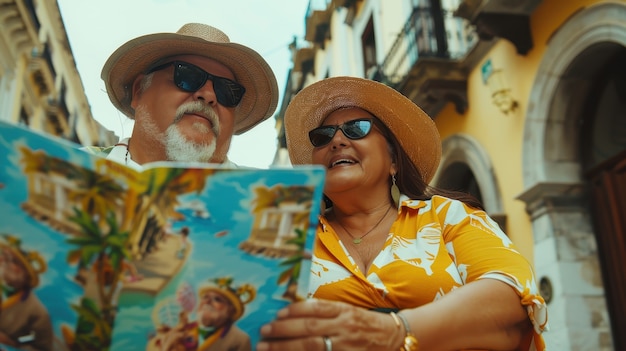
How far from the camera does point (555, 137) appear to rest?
677cm

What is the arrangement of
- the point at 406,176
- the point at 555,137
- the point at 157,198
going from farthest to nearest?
the point at 555,137, the point at 406,176, the point at 157,198

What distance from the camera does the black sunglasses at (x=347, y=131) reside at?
2.57 metres

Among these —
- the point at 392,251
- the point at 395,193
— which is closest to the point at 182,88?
the point at 395,193

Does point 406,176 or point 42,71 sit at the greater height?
point 42,71

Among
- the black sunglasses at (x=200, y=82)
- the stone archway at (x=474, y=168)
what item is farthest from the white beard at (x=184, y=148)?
the stone archway at (x=474, y=168)

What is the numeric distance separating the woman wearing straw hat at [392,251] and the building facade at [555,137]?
320 cm

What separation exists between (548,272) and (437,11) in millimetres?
4899

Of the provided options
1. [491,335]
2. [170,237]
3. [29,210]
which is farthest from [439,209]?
[29,210]

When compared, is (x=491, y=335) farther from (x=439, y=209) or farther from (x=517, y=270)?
(x=439, y=209)

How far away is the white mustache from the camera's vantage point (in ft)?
8.91

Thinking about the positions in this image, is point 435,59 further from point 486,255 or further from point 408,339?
point 408,339

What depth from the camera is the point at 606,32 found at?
5.79 m

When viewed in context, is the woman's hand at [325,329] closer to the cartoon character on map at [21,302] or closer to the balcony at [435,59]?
the cartoon character on map at [21,302]

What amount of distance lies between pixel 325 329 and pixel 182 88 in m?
1.61
